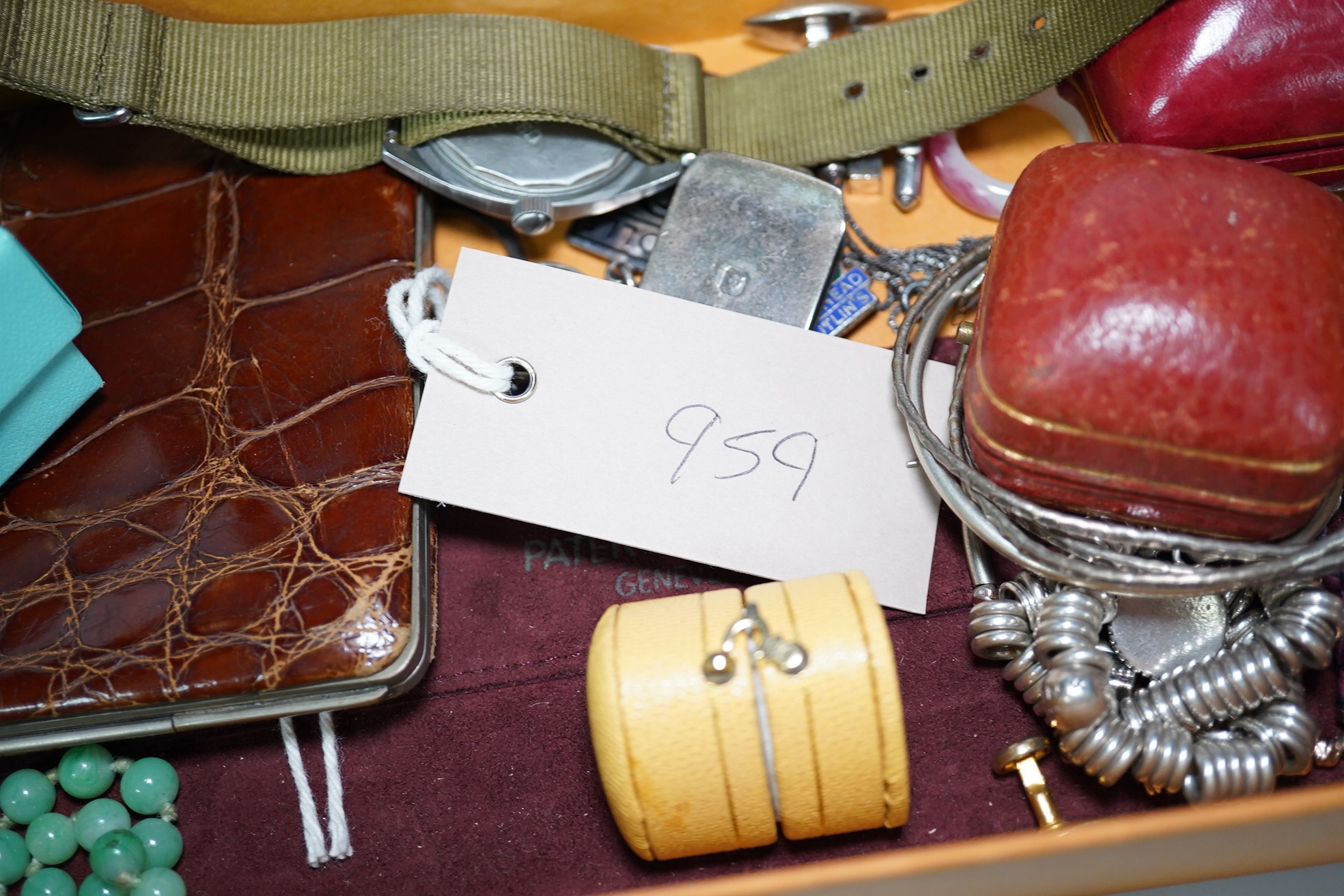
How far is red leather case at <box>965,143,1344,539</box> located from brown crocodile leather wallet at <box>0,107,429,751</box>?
483 millimetres

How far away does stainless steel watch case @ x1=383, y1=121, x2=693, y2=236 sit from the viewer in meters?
0.96

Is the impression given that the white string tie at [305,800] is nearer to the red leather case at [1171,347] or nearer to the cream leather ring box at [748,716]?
the cream leather ring box at [748,716]

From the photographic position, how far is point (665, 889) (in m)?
0.70

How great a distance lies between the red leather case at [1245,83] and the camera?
826 millimetres

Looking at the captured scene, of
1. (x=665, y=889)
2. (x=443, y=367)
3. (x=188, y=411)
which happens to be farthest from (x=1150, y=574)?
(x=188, y=411)

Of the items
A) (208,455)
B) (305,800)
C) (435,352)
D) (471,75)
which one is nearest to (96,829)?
(305,800)

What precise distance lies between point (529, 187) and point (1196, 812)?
736 mm

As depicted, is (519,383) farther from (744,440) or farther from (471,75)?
(471,75)

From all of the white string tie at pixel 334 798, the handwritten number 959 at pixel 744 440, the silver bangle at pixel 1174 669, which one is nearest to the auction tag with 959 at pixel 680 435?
the handwritten number 959 at pixel 744 440

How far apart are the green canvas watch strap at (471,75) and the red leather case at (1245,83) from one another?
7 centimetres

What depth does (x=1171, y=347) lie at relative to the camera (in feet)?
2.11

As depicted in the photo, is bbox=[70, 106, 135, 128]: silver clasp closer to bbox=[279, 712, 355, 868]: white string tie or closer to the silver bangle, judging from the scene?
bbox=[279, 712, 355, 868]: white string tie

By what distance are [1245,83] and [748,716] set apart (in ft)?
2.09

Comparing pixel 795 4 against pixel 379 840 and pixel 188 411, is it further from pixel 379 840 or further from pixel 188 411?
pixel 379 840
